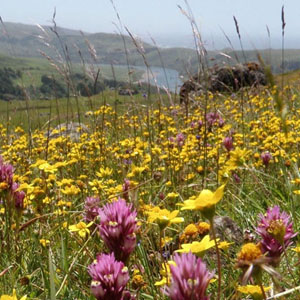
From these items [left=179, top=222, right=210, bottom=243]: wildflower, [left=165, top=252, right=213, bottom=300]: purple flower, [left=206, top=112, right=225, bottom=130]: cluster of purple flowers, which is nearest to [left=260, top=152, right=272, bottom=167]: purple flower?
[left=206, top=112, right=225, bottom=130]: cluster of purple flowers

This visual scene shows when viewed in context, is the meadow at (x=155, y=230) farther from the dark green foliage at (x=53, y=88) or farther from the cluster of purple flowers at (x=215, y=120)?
the dark green foliage at (x=53, y=88)

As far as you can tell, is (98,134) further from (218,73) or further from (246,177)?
(218,73)

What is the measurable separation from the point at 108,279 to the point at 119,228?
9.9 inches

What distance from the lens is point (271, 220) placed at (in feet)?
4.12

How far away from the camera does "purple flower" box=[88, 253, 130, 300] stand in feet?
3.39

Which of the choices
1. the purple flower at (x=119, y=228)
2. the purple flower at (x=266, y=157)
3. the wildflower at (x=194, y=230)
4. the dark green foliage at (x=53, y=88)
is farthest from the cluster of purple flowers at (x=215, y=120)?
the purple flower at (x=119, y=228)

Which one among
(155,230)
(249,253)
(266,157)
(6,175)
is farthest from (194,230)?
(266,157)

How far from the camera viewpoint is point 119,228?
4.21 ft

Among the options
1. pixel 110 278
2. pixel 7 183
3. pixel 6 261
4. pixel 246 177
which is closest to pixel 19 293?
pixel 6 261

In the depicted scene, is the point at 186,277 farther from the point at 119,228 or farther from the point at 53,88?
the point at 53,88

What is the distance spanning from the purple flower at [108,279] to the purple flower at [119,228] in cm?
21

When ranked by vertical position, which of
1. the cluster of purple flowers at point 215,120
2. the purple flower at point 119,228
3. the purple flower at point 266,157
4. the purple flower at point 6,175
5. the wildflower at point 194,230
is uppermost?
the purple flower at point 119,228

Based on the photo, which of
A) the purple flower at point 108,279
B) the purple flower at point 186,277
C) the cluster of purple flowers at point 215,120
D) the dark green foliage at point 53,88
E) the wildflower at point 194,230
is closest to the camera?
the purple flower at point 186,277

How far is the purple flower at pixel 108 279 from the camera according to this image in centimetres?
103
